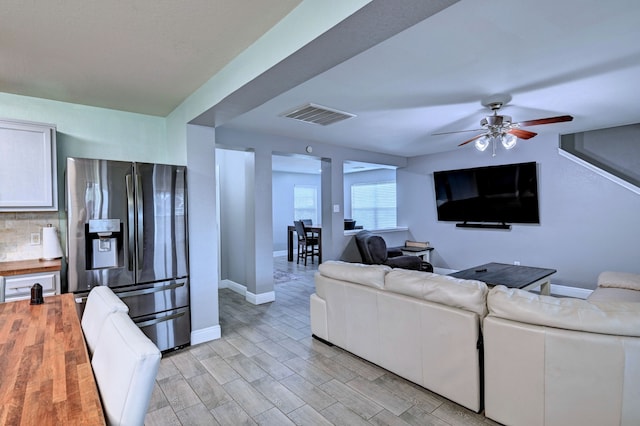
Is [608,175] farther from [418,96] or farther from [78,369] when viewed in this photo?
[78,369]

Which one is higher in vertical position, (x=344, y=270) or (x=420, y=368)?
(x=344, y=270)

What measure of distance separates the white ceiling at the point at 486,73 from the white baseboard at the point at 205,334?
2.39m

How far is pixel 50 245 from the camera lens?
283cm

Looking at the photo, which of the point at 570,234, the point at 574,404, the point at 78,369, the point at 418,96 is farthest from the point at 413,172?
the point at 78,369

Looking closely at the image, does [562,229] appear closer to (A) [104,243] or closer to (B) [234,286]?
(B) [234,286]

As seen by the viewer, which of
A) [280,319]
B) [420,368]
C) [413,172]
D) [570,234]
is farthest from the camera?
[413,172]

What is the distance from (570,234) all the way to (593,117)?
178 cm

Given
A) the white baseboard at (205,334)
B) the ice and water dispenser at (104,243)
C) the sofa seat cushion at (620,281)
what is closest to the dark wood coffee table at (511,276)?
the sofa seat cushion at (620,281)

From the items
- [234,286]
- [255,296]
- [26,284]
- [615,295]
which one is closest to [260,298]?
[255,296]

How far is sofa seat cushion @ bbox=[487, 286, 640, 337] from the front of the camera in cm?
157

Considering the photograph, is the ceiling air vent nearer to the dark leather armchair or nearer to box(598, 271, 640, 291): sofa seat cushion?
the dark leather armchair

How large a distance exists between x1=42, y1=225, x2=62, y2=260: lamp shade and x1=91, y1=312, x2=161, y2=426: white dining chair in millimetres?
2463

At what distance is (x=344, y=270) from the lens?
285cm

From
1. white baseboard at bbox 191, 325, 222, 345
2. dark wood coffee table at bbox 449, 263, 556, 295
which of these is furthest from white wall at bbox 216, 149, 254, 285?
dark wood coffee table at bbox 449, 263, 556, 295
